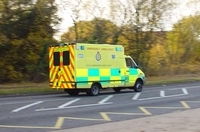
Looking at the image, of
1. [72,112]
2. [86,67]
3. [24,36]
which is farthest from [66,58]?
[24,36]

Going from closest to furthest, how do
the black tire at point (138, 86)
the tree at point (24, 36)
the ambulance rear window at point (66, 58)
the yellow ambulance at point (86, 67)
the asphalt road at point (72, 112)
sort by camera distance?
the asphalt road at point (72, 112)
the yellow ambulance at point (86, 67)
the ambulance rear window at point (66, 58)
the black tire at point (138, 86)
the tree at point (24, 36)

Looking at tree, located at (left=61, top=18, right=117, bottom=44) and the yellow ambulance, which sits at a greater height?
tree, located at (left=61, top=18, right=117, bottom=44)

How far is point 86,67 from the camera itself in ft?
75.2

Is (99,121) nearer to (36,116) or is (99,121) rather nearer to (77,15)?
(36,116)

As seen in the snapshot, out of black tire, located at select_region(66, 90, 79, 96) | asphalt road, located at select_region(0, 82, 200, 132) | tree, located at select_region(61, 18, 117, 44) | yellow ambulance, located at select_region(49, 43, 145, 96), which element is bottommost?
asphalt road, located at select_region(0, 82, 200, 132)

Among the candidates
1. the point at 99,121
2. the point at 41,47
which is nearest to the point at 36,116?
the point at 99,121

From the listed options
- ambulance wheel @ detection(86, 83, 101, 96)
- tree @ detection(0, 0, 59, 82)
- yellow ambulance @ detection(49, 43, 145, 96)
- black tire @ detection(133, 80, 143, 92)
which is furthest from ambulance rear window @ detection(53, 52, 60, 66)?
tree @ detection(0, 0, 59, 82)

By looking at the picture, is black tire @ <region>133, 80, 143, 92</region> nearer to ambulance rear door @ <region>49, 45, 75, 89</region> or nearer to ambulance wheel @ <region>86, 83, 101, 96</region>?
ambulance wheel @ <region>86, 83, 101, 96</region>

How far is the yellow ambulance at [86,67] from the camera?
74.0 ft

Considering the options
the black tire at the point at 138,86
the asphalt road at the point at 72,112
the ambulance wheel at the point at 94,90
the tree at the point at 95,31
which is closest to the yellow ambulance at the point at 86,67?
the ambulance wheel at the point at 94,90

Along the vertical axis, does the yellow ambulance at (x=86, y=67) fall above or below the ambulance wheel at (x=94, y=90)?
above

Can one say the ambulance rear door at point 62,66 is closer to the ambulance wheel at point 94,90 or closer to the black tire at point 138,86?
the ambulance wheel at point 94,90

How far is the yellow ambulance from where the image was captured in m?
22.5

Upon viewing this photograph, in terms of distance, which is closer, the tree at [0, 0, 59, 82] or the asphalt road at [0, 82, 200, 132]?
the asphalt road at [0, 82, 200, 132]
